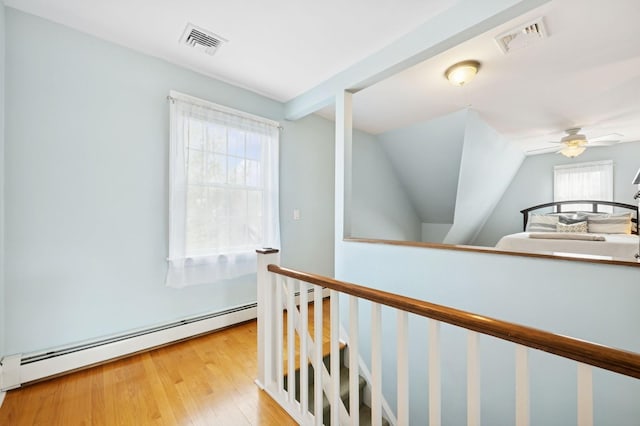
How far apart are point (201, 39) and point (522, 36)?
2362 mm

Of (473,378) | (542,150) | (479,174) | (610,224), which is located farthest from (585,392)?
(542,150)

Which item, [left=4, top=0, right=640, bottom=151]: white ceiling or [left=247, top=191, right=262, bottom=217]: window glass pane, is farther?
[left=247, top=191, right=262, bottom=217]: window glass pane

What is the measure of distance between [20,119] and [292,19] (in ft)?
6.28

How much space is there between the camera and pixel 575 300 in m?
1.31

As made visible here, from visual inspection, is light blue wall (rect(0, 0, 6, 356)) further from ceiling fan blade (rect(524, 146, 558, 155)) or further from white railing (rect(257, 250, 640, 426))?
ceiling fan blade (rect(524, 146, 558, 155))

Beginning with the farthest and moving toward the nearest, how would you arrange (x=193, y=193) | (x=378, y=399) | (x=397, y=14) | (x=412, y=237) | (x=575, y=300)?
(x=412, y=237), (x=193, y=193), (x=397, y=14), (x=575, y=300), (x=378, y=399)

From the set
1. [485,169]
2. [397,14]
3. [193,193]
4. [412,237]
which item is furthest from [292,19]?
[412,237]

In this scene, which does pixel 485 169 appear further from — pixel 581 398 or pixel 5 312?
pixel 5 312

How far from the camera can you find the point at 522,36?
6.11 ft

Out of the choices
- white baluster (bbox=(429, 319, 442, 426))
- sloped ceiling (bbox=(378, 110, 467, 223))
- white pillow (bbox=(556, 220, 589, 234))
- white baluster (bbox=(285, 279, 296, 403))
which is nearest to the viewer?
white baluster (bbox=(429, 319, 442, 426))

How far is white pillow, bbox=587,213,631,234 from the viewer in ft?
12.7

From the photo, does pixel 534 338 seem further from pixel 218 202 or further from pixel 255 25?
pixel 218 202

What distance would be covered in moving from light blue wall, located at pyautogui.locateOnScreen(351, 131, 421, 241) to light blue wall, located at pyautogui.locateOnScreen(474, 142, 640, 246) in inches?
89.7

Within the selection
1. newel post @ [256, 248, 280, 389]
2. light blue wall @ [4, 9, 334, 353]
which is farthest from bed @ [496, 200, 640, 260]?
light blue wall @ [4, 9, 334, 353]
